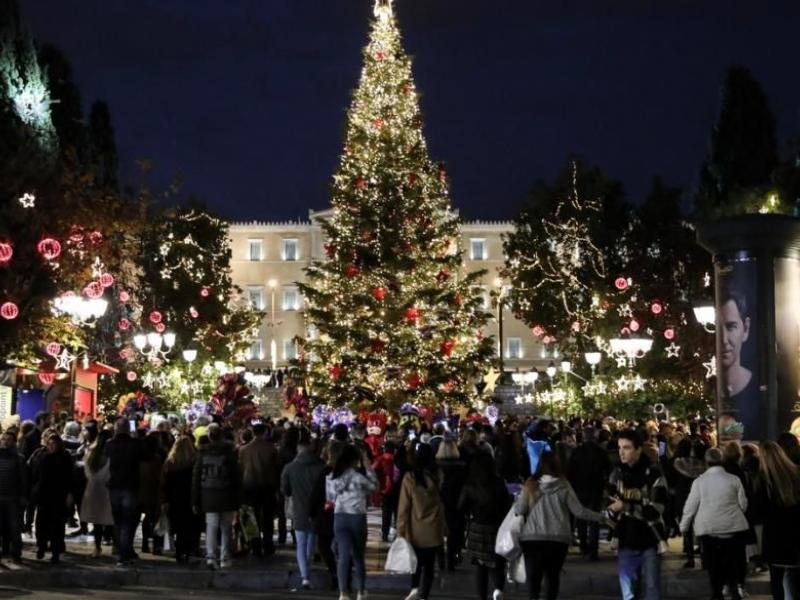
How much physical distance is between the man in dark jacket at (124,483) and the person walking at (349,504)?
14.1 ft

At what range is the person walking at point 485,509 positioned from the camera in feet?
42.5

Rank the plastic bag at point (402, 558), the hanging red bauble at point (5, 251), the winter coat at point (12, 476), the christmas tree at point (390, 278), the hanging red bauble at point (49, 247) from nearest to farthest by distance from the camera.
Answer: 1. the plastic bag at point (402, 558)
2. the winter coat at point (12, 476)
3. the hanging red bauble at point (5, 251)
4. the hanging red bauble at point (49, 247)
5. the christmas tree at point (390, 278)

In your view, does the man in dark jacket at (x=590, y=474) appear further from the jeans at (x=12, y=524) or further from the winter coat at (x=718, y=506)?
the jeans at (x=12, y=524)

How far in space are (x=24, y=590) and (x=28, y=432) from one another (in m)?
5.32

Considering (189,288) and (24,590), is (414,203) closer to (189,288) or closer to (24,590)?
(24,590)

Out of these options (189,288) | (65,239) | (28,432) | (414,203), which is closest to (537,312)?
(189,288)

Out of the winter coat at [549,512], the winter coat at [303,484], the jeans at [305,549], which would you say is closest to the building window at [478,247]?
the jeans at [305,549]

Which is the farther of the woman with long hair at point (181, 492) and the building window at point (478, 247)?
the building window at point (478, 247)

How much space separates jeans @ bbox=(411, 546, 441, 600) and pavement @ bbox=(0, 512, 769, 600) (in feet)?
5.32

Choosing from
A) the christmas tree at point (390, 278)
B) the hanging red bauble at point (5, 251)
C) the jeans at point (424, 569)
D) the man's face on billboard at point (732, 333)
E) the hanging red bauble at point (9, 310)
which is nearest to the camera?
the jeans at point (424, 569)

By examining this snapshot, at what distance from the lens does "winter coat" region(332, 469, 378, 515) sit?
13.5m

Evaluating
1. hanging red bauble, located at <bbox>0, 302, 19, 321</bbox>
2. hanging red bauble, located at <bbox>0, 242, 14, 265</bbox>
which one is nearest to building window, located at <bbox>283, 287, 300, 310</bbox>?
hanging red bauble, located at <bbox>0, 302, 19, 321</bbox>

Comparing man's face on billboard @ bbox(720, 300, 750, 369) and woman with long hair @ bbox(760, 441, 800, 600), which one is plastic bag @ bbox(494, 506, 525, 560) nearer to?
woman with long hair @ bbox(760, 441, 800, 600)

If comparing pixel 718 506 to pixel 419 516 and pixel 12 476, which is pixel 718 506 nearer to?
pixel 419 516
